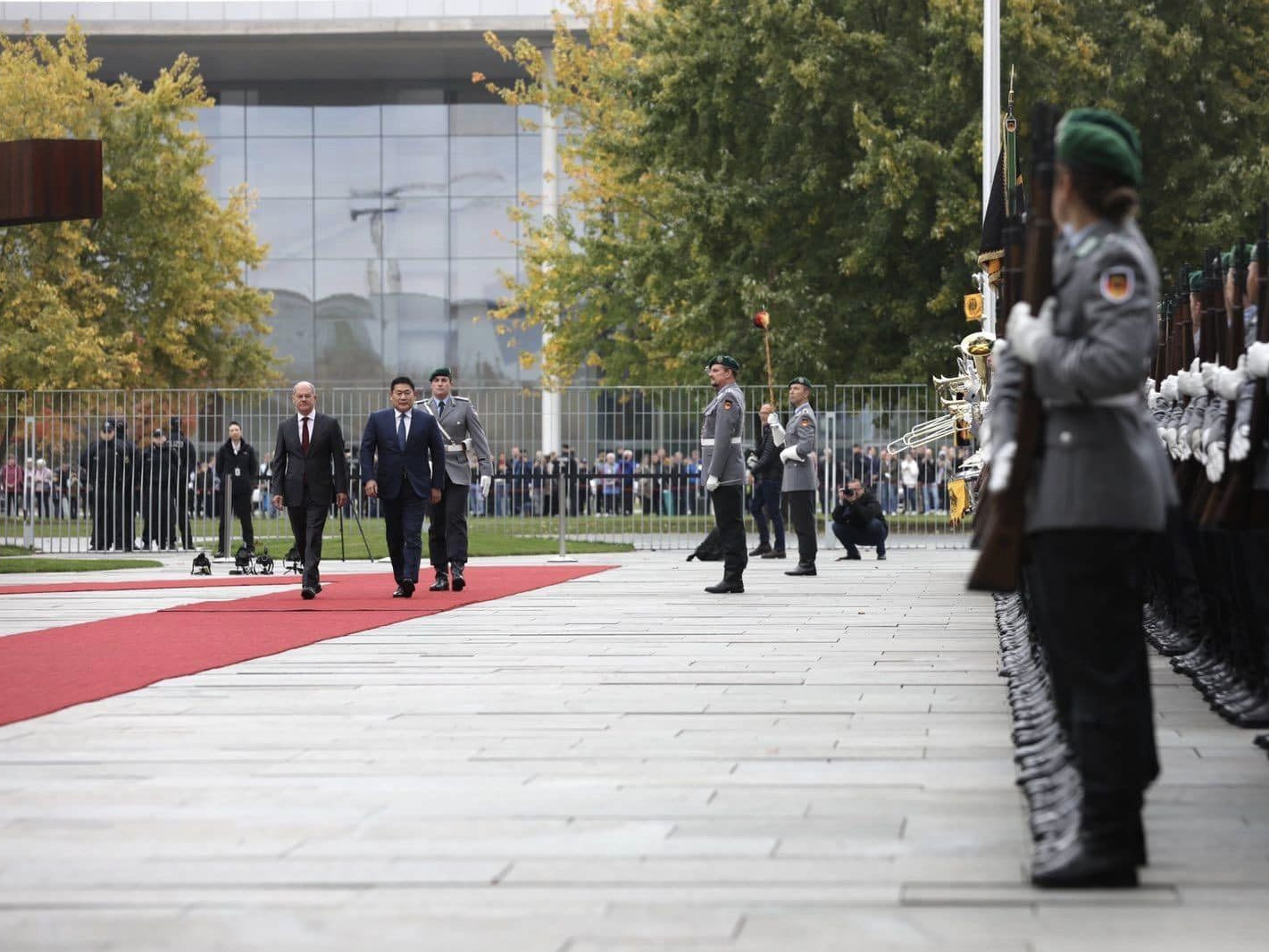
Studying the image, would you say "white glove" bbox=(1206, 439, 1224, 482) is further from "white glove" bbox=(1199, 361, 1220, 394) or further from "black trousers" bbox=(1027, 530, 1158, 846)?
"black trousers" bbox=(1027, 530, 1158, 846)

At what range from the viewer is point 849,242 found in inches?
1235

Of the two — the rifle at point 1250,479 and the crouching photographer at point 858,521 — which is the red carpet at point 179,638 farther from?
the crouching photographer at point 858,521

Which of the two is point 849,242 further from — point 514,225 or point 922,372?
point 514,225

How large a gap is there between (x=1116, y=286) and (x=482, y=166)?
4964 cm

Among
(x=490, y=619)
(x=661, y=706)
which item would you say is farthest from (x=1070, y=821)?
(x=490, y=619)

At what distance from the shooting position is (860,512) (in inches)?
965

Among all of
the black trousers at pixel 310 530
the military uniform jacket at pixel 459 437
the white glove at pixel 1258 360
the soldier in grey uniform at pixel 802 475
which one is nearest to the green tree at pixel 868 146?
the soldier in grey uniform at pixel 802 475

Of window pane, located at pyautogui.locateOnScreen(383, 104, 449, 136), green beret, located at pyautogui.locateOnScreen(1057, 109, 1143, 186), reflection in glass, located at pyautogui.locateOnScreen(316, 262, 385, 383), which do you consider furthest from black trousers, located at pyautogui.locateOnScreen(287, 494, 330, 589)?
window pane, located at pyautogui.locateOnScreen(383, 104, 449, 136)

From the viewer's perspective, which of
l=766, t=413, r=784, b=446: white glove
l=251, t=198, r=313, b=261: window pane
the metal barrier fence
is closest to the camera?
l=766, t=413, r=784, b=446: white glove

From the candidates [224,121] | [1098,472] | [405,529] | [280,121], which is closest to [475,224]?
[280,121]

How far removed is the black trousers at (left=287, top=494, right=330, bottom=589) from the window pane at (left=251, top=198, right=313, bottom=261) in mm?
37818

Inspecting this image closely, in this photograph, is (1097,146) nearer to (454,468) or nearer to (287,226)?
(454,468)

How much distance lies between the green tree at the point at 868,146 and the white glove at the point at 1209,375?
2178 cm

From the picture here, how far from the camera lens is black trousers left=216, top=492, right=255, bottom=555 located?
22.9 m
